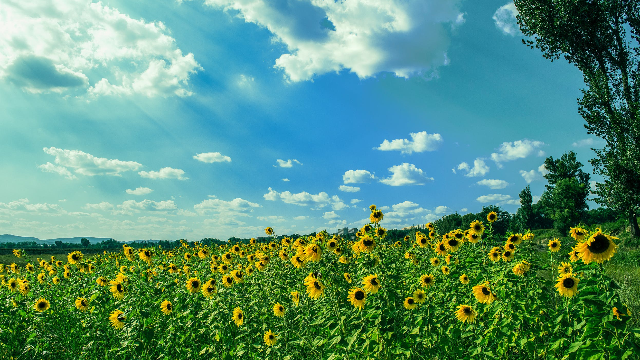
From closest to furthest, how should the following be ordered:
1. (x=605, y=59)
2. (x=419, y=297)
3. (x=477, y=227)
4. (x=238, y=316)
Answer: (x=419, y=297), (x=238, y=316), (x=477, y=227), (x=605, y=59)

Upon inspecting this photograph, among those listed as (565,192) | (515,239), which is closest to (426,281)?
(515,239)

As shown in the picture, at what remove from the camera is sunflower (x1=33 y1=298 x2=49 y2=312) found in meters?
5.75

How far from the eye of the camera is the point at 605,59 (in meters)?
19.3

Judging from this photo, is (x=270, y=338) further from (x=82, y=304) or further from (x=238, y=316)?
(x=82, y=304)

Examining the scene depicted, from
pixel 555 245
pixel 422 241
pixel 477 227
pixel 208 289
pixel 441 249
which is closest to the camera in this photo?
pixel 208 289

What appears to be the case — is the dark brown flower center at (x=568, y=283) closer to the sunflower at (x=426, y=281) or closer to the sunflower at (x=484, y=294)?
the sunflower at (x=484, y=294)

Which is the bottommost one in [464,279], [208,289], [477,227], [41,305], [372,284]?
[41,305]

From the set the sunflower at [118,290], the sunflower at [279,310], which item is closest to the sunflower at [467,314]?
the sunflower at [279,310]

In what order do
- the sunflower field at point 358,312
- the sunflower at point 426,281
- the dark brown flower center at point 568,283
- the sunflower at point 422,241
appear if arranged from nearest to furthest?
1. the sunflower field at point 358,312
2. the dark brown flower center at point 568,283
3. the sunflower at point 426,281
4. the sunflower at point 422,241

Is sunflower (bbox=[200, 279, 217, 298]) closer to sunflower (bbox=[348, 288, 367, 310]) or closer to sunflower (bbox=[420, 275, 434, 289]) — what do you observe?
sunflower (bbox=[348, 288, 367, 310])

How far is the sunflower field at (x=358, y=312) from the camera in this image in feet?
11.9

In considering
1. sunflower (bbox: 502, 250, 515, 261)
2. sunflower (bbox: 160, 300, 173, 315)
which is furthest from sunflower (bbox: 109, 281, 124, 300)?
sunflower (bbox: 502, 250, 515, 261)

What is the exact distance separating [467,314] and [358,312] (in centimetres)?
170

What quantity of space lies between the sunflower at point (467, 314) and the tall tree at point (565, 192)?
5120cm
